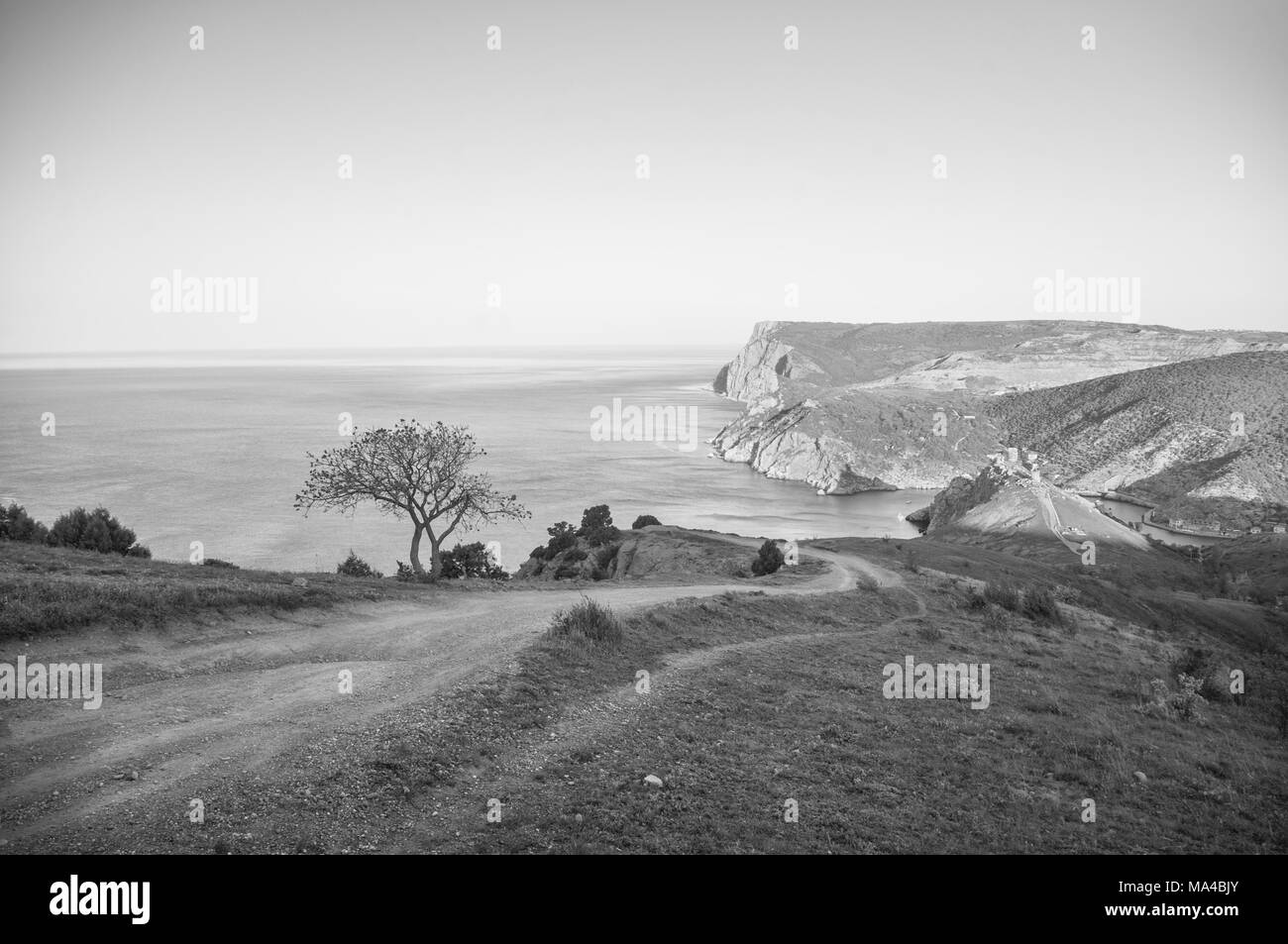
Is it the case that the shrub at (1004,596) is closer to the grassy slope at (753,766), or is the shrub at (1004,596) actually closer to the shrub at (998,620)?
the shrub at (998,620)

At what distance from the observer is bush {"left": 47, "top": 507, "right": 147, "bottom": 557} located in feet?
95.5

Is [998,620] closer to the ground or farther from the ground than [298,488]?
farther from the ground

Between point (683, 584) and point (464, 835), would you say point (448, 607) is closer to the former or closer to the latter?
point (683, 584)

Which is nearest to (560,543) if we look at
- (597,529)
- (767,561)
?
(597,529)

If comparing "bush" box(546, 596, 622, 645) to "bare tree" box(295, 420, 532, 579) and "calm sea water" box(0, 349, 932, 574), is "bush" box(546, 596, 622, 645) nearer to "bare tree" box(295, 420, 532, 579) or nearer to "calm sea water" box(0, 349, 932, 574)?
"bare tree" box(295, 420, 532, 579)

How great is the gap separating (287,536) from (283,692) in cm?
7444

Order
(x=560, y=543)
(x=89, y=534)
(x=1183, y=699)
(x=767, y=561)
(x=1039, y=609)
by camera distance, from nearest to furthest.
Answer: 1. (x=1183, y=699)
2. (x=1039, y=609)
3. (x=89, y=534)
4. (x=767, y=561)
5. (x=560, y=543)

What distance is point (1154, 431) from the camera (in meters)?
132

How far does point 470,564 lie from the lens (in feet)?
131

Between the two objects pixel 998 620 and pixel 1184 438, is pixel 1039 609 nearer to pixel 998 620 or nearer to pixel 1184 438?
pixel 998 620

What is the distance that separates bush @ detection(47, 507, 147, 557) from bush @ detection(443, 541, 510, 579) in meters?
13.5

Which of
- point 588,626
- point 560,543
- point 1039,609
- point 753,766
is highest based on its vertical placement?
point 588,626

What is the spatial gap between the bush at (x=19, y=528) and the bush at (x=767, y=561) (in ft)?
95.2

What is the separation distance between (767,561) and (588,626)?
73.3 feet
